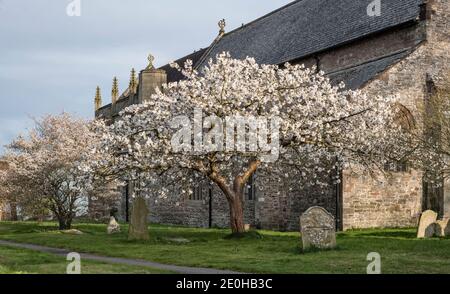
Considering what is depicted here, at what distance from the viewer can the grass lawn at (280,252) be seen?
13.8 m

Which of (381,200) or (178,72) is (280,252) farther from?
(178,72)

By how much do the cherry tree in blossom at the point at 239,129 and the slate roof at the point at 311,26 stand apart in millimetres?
7088

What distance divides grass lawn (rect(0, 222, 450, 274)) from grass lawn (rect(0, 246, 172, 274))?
5.50ft

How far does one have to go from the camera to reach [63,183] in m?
31.0

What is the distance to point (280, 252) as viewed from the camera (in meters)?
17.3

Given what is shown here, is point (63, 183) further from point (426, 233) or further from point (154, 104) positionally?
point (426, 233)

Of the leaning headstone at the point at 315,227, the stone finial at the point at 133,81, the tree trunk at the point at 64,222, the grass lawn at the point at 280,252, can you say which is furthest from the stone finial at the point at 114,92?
the leaning headstone at the point at 315,227

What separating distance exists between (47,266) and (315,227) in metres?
6.87

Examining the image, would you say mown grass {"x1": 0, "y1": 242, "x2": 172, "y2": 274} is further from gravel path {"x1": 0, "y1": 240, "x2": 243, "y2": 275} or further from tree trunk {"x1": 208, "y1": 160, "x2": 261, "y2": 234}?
tree trunk {"x1": 208, "y1": 160, "x2": 261, "y2": 234}

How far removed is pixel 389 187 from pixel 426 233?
5.11 metres

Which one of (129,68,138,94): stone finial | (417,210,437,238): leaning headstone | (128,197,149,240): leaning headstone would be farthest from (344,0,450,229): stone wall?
(129,68,138,94): stone finial

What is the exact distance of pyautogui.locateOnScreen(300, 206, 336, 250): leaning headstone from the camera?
16.9m
